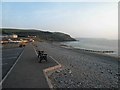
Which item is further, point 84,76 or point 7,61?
point 7,61

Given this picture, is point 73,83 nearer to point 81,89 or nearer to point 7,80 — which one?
point 81,89

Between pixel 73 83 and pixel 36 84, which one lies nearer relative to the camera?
pixel 36 84

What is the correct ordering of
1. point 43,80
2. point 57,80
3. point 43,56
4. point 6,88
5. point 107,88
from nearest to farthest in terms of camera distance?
point 6,88, point 43,80, point 107,88, point 57,80, point 43,56

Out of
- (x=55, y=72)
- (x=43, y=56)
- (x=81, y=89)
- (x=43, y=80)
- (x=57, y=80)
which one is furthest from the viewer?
(x=43, y=56)


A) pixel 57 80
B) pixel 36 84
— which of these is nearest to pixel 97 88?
pixel 57 80

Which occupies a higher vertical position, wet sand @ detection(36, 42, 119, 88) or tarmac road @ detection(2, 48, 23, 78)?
tarmac road @ detection(2, 48, 23, 78)

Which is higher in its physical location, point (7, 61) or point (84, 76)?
point (7, 61)

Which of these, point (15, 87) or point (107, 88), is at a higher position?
point (15, 87)

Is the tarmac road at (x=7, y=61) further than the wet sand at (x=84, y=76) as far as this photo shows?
Yes

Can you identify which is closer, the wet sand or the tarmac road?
the wet sand

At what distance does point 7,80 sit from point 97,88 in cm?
500

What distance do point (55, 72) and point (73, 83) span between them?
3.13 meters

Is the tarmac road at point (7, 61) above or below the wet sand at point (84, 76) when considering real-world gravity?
above

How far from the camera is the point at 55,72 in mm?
15508
